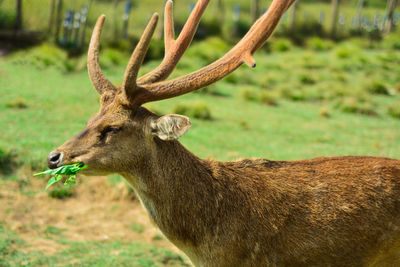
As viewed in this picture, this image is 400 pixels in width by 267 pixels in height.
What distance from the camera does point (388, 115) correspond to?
43.7ft

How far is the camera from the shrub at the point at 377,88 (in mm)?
15742

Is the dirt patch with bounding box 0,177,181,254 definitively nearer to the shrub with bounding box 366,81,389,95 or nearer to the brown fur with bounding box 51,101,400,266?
the brown fur with bounding box 51,101,400,266

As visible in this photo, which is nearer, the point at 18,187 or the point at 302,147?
the point at 18,187

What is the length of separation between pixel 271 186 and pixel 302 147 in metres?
5.70

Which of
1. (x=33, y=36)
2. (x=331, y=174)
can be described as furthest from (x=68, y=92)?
(x=331, y=174)

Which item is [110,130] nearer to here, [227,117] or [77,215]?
[77,215]

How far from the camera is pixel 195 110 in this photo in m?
A: 11.7

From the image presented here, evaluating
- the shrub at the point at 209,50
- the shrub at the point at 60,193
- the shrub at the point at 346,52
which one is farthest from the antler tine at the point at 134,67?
the shrub at the point at 346,52

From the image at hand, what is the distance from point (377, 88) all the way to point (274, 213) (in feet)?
42.2

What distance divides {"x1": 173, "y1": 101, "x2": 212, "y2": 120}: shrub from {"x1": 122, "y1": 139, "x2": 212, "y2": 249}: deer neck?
733cm

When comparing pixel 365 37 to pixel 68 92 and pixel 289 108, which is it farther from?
pixel 68 92

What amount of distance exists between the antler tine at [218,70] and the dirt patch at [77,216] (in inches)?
107

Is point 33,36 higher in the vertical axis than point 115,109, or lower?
lower

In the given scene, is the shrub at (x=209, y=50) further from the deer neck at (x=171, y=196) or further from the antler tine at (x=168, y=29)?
the deer neck at (x=171, y=196)
